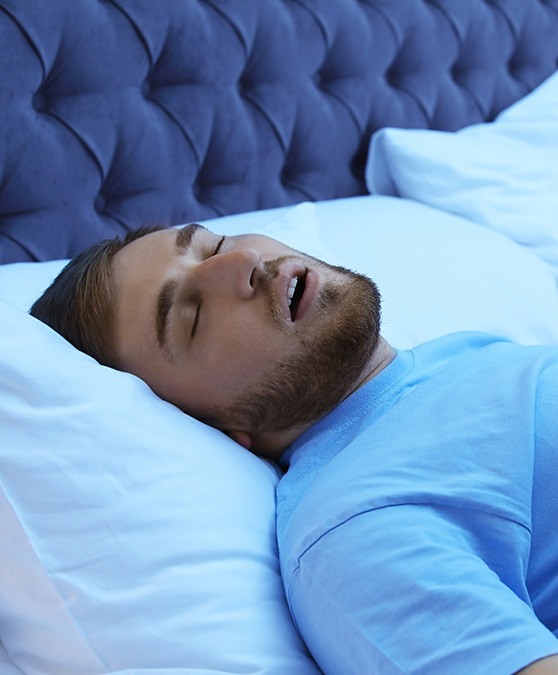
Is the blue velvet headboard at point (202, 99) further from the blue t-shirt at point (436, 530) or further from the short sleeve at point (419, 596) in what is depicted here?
the short sleeve at point (419, 596)

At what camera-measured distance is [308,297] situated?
1.03m

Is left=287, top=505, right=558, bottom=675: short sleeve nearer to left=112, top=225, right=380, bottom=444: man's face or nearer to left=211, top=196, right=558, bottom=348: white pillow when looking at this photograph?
left=112, top=225, right=380, bottom=444: man's face

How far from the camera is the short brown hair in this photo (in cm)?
106

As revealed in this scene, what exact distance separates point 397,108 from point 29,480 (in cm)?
127

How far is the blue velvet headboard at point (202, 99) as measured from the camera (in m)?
1.29

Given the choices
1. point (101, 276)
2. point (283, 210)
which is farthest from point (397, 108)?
point (101, 276)

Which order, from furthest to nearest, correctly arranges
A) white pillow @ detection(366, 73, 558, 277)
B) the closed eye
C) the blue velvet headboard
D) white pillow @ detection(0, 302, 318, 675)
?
white pillow @ detection(366, 73, 558, 277)
the blue velvet headboard
the closed eye
white pillow @ detection(0, 302, 318, 675)

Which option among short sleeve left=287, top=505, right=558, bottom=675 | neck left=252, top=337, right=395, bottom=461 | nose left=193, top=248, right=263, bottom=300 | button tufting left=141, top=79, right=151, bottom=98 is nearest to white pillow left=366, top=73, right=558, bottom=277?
button tufting left=141, top=79, right=151, bottom=98

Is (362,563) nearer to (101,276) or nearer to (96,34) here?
(101,276)

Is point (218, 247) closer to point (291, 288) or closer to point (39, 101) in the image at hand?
point (291, 288)

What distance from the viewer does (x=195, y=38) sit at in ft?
4.69

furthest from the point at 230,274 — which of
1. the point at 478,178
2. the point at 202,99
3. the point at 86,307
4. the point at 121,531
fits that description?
the point at 478,178

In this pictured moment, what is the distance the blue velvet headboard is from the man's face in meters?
0.35

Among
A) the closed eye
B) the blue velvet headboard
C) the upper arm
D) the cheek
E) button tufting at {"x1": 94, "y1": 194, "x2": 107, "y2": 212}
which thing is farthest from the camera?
button tufting at {"x1": 94, "y1": 194, "x2": 107, "y2": 212}
